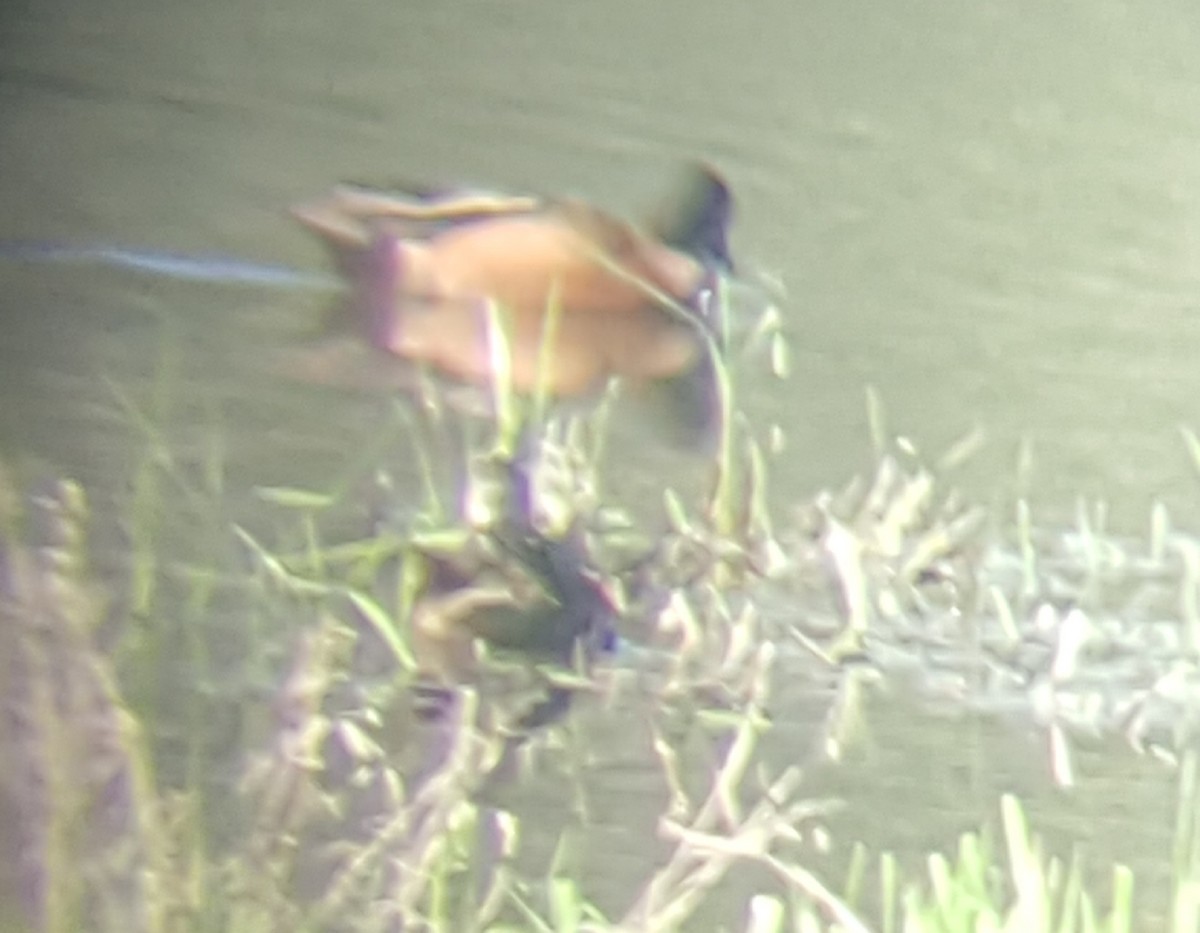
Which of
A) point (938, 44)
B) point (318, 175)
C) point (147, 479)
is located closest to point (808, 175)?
point (938, 44)

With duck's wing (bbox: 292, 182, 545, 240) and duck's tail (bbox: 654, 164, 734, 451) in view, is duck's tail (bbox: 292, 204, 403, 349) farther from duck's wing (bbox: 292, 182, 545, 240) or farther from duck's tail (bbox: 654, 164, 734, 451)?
duck's tail (bbox: 654, 164, 734, 451)

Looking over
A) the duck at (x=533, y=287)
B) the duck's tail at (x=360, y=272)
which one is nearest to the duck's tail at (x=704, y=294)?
the duck at (x=533, y=287)

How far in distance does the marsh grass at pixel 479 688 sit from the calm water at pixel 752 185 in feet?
0.08

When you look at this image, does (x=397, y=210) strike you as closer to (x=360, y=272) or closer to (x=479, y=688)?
(x=360, y=272)

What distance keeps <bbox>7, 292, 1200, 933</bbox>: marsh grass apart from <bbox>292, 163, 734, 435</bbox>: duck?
18mm

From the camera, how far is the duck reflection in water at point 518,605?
56 centimetres

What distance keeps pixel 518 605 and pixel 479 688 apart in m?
0.04

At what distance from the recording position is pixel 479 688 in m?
0.56

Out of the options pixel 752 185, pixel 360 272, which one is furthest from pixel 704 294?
pixel 360 272

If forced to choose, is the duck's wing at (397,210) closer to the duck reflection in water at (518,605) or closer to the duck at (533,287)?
the duck at (533,287)

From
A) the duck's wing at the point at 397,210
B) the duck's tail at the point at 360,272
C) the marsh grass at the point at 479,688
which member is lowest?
the marsh grass at the point at 479,688

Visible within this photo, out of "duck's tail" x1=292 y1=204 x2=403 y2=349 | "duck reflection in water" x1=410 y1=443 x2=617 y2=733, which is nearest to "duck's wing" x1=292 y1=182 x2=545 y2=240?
"duck's tail" x1=292 y1=204 x2=403 y2=349

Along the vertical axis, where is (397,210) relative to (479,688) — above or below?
above

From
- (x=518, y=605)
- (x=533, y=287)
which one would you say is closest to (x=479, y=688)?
(x=518, y=605)
